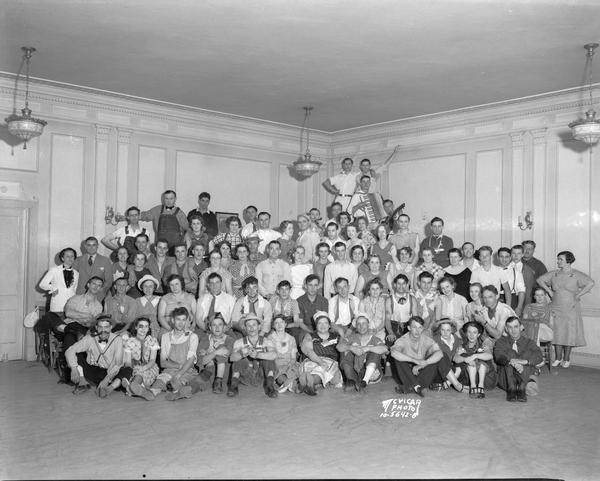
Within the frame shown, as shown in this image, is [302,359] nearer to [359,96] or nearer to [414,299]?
[414,299]

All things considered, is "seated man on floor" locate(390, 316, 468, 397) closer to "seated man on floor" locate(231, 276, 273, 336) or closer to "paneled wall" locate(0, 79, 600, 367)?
"seated man on floor" locate(231, 276, 273, 336)

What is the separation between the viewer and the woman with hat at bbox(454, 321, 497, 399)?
6.43 meters

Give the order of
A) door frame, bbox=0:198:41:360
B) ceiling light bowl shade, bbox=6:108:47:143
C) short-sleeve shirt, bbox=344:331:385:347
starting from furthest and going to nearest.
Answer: door frame, bbox=0:198:41:360 < ceiling light bowl shade, bbox=6:108:47:143 < short-sleeve shirt, bbox=344:331:385:347

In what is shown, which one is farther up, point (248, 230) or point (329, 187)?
point (329, 187)

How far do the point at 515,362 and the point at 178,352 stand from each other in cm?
339

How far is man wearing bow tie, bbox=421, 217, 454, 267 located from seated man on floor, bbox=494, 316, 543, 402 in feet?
7.34

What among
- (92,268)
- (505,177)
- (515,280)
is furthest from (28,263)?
(505,177)

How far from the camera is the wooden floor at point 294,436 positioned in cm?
416

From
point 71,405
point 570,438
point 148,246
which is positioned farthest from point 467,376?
point 148,246

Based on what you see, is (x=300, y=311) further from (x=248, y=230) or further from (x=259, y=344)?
(x=248, y=230)

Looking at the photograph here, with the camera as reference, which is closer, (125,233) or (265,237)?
(265,237)

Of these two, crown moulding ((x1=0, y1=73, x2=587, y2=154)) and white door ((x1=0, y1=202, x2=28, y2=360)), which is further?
crown moulding ((x1=0, y1=73, x2=587, y2=154))

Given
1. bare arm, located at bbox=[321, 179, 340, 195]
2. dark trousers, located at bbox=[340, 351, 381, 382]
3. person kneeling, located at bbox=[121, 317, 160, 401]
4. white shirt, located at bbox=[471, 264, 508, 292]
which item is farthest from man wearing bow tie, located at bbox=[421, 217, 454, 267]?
person kneeling, located at bbox=[121, 317, 160, 401]

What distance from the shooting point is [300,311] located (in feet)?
24.3
